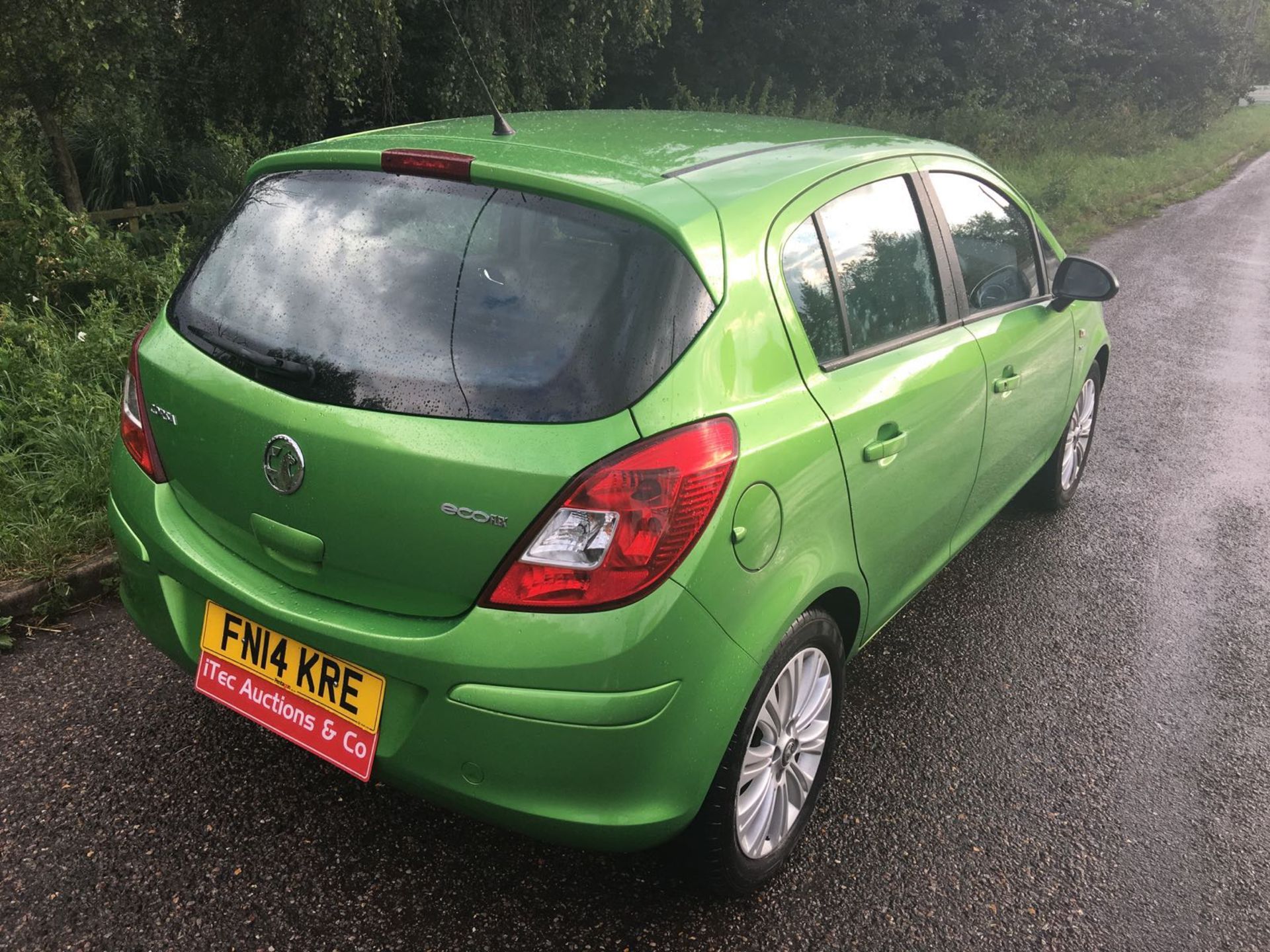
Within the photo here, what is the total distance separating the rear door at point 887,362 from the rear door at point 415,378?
19.5 inches

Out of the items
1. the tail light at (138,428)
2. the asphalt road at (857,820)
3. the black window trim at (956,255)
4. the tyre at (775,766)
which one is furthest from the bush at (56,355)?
the black window trim at (956,255)

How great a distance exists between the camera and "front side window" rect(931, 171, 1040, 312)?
10.5ft

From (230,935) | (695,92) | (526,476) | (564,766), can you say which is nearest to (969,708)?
(564,766)

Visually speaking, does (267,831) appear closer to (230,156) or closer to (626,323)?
(626,323)

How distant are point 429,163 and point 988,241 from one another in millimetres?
2143

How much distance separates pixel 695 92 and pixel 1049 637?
19114 millimetres

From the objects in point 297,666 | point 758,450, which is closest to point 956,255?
point 758,450

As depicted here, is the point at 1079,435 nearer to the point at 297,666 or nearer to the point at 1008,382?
the point at 1008,382

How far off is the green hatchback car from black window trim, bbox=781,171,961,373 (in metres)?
0.02

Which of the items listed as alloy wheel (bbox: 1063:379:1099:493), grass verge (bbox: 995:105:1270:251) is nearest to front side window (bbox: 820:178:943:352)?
alloy wheel (bbox: 1063:379:1099:493)

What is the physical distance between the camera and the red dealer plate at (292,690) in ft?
6.54

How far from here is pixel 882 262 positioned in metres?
2.71

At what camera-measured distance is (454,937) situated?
2168mm

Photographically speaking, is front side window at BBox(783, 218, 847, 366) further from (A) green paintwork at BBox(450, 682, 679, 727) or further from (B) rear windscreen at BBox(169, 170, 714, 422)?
(A) green paintwork at BBox(450, 682, 679, 727)
